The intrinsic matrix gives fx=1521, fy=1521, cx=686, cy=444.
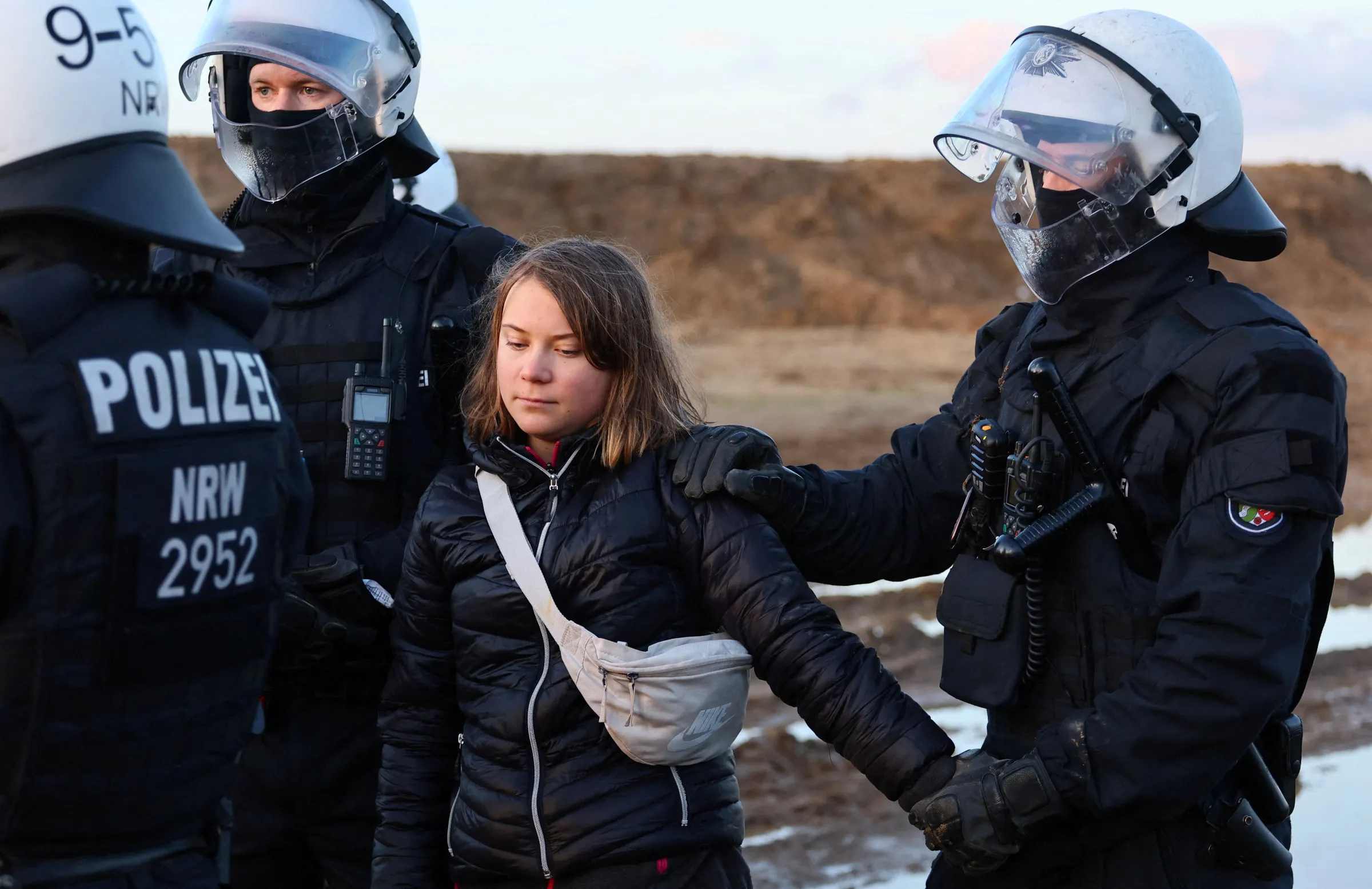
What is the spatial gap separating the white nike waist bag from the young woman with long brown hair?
0.05 m

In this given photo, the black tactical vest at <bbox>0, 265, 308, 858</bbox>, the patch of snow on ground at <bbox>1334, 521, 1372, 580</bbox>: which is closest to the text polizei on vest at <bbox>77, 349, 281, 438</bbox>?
the black tactical vest at <bbox>0, 265, 308, 858</bbox>

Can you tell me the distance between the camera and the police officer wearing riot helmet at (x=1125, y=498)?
2.58m

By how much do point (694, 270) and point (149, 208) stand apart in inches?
1210

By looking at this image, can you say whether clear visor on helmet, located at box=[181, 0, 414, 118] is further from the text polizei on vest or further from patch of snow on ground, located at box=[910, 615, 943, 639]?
patch of snow on ground, located at box=[910, 615, 943, 639]

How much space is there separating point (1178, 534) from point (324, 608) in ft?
5.88

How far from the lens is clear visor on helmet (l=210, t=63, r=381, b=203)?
3.57 meters

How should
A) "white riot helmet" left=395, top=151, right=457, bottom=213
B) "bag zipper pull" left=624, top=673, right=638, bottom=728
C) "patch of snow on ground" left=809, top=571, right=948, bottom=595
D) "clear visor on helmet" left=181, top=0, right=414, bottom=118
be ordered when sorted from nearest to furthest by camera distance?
"bag zipper pull" left=624, top=673, right=638, bottom=728
"clear visor on helmet" left=181, top=0, right=414, bottom=118
"white riot helmet" left=395, top=151, right=457, bottom=213
"patch of snow on ground" left=809, top=571, right=948, bottom=595

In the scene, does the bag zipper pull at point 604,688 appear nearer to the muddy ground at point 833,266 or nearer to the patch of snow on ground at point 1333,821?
the patch of snow on ground at point 1333,821

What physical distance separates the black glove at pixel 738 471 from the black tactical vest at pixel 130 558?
83 cm

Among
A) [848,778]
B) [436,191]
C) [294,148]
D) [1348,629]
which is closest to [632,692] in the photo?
[294,148]

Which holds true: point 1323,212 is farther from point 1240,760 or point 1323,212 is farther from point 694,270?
point 1240,760

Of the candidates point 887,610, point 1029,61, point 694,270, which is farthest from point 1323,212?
point 1029,61

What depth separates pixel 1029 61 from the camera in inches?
120

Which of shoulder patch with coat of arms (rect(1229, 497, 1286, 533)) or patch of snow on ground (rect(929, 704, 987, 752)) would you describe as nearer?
shoulder patch with coat of arms (rect(1229, 497, 1286, 533))
